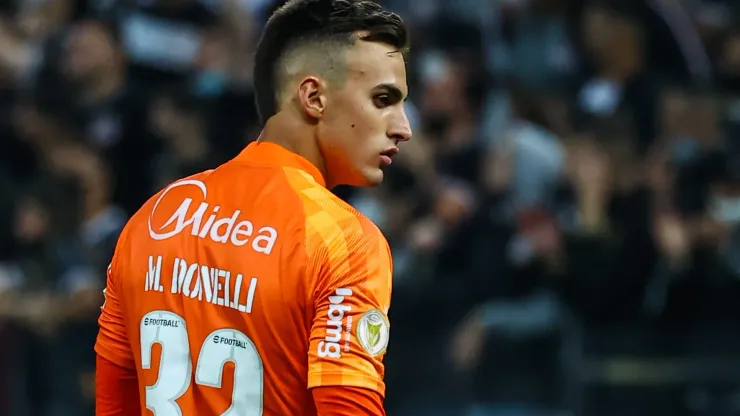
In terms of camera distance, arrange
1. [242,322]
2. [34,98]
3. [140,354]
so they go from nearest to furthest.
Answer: [242,322]
[140,354]
[34,98]

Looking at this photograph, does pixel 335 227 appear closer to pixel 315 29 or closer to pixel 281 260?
pixel 281 260

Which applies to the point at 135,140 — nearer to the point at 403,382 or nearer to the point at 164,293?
the point at 403,382

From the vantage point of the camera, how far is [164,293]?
2.43 metres

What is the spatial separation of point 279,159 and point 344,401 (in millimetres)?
570

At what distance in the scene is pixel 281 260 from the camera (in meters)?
2.28

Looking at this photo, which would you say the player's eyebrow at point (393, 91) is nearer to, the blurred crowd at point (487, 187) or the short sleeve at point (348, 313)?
the short sleeve at point (348, 313)

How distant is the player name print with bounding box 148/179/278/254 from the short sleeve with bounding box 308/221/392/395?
0.14m

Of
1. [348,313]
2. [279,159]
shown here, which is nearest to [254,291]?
[348,313]

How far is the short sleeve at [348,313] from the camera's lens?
7.30 feet

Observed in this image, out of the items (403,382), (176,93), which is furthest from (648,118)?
(176,93)

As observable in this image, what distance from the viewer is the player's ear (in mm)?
2457

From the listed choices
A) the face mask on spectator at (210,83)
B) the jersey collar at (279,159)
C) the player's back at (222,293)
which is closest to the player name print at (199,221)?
the player's back at (222,293)

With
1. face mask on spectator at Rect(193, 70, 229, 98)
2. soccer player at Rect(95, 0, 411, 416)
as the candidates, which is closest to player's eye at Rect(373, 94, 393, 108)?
soccer player at Rect(95, 0, 411, 416)

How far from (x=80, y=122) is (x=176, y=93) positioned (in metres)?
0.74
